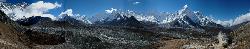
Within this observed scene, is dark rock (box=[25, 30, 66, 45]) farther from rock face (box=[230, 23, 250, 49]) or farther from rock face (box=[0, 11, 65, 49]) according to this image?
rock face (box=[230, 23, 250, 49])

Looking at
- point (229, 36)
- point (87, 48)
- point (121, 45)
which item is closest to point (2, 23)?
point (87, 48)

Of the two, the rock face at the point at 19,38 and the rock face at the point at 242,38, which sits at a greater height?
the rock face at the point at 19,38

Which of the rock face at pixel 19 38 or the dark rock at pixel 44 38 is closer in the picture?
the rock face at pixel 19 38

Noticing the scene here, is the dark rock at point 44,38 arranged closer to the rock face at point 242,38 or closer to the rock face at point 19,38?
the rock face at point 19,38

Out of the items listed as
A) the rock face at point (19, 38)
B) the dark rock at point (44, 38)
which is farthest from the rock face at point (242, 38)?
the dark rock at point (44, 38)

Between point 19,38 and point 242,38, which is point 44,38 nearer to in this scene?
point 19,38

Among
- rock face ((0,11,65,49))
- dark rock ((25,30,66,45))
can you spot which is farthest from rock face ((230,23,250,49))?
dark rock ((25,30,66,45))

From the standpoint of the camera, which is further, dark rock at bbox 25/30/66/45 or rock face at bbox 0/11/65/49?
dark rock at bbox 25/30/66/45

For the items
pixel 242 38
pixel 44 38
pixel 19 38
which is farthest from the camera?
pixel 44 38

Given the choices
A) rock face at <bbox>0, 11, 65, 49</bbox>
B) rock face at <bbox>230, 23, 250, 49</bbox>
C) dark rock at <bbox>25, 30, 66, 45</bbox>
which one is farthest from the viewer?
dark rock at <bbox>25, 30, 66, 45</bbox>

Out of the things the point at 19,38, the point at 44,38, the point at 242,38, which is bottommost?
the point at 242,38

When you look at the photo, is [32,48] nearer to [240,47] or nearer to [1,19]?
[1,19]

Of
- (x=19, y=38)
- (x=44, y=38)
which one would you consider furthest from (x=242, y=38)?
(x=44, y=38)
